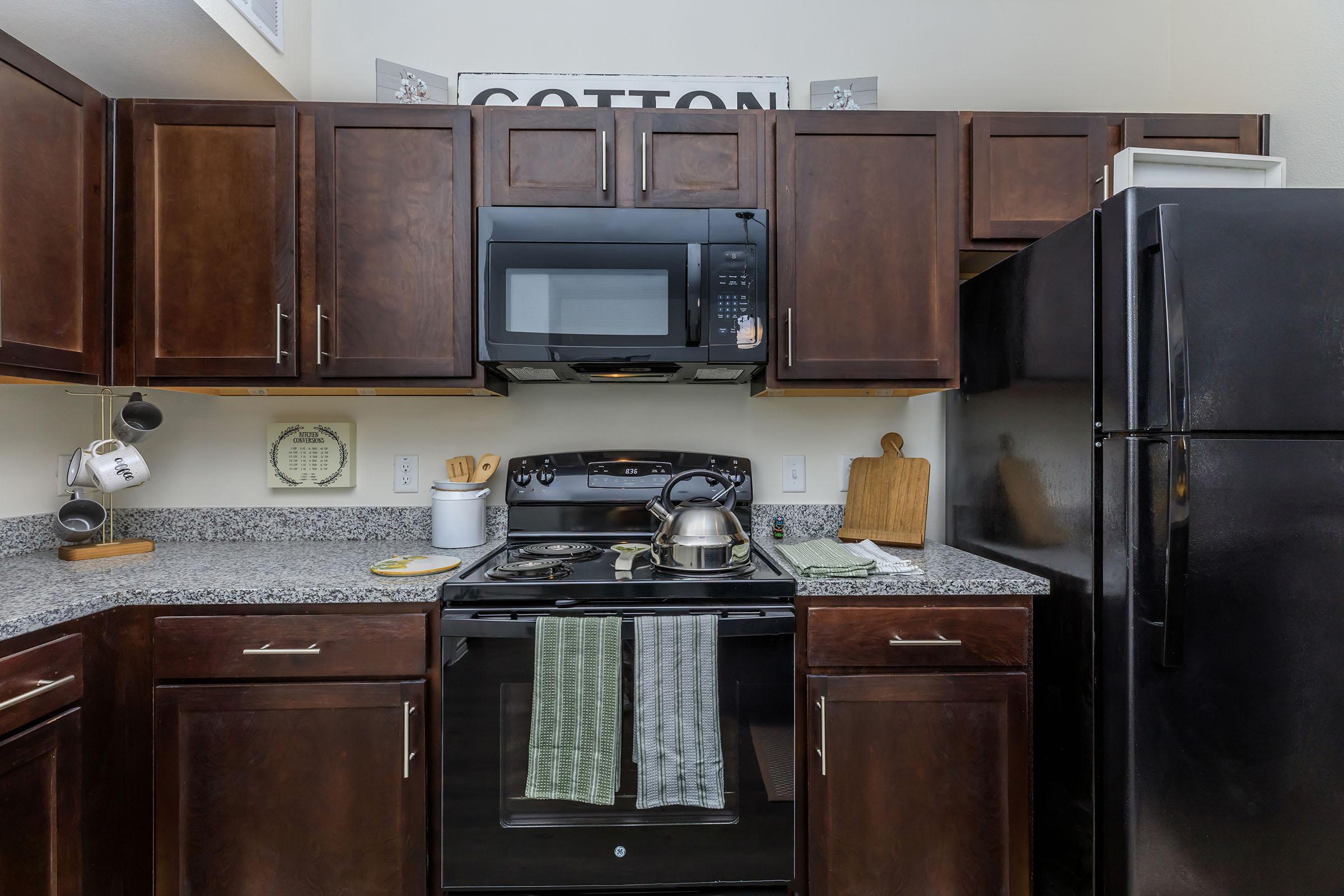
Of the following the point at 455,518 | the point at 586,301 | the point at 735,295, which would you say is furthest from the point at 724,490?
the point at 455,518

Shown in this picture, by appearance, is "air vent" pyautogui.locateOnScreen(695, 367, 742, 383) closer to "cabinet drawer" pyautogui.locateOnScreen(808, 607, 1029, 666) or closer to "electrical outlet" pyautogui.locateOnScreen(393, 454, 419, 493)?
"cabinet drawer" pyautogui.locateOnScreen(808, 607, 1029, 666)

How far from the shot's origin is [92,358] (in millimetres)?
1596

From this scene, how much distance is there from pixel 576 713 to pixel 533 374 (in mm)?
973

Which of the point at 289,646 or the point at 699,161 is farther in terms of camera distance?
the point at 699,161

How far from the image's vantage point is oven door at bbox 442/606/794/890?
1.39m

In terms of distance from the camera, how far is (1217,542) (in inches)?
47.9

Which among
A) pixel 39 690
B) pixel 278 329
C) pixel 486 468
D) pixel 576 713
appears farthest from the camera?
pixel 486 468

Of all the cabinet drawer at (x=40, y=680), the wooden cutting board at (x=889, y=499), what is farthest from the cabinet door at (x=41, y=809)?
the wooden cutting board at (x=889, y=499)

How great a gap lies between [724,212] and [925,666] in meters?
1.24

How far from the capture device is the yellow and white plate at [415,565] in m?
1.49

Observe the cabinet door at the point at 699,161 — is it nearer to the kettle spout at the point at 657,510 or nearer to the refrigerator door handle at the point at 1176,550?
the kettle spout at the point at 657,510

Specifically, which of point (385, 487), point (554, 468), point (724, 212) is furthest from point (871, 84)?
point (385, 487)

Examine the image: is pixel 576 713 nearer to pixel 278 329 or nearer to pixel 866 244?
pixel 278 329

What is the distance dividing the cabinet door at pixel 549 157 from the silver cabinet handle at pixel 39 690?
54.4 inches
